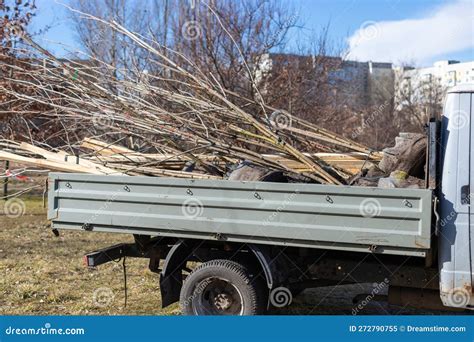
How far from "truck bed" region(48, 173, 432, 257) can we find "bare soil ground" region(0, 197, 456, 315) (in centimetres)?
126

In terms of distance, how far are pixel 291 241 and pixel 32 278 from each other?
390cm

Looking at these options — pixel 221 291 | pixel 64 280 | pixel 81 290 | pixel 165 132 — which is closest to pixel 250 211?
pixel 221 291

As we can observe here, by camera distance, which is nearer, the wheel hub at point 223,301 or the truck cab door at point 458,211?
the truck cab door at point 458,211

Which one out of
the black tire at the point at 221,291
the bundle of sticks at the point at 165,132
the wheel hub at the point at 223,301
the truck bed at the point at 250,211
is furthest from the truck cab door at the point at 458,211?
the wheel hub at the point at 223,301

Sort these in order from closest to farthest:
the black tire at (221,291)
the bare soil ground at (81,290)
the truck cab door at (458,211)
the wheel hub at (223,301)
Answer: the truck cab door at (458,211)
the black tire at (221,291)
the wheel hub at (223,301)
the bare soil ground at (81,290)

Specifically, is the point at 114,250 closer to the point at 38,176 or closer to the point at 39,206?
the point at 38,176

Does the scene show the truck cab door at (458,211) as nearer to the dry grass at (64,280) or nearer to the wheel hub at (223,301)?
the wheel hub at (223,301)

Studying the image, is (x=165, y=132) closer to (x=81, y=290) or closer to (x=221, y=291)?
(x=221, y=291)

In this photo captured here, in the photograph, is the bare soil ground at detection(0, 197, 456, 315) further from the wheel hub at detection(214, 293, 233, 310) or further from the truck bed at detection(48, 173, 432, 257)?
the truck bed at detection(48, 173, 432, 257)

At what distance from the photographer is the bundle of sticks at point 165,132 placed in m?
5.44

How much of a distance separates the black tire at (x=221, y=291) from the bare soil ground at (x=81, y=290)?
2.22 ft

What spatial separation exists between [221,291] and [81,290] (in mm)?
2288
